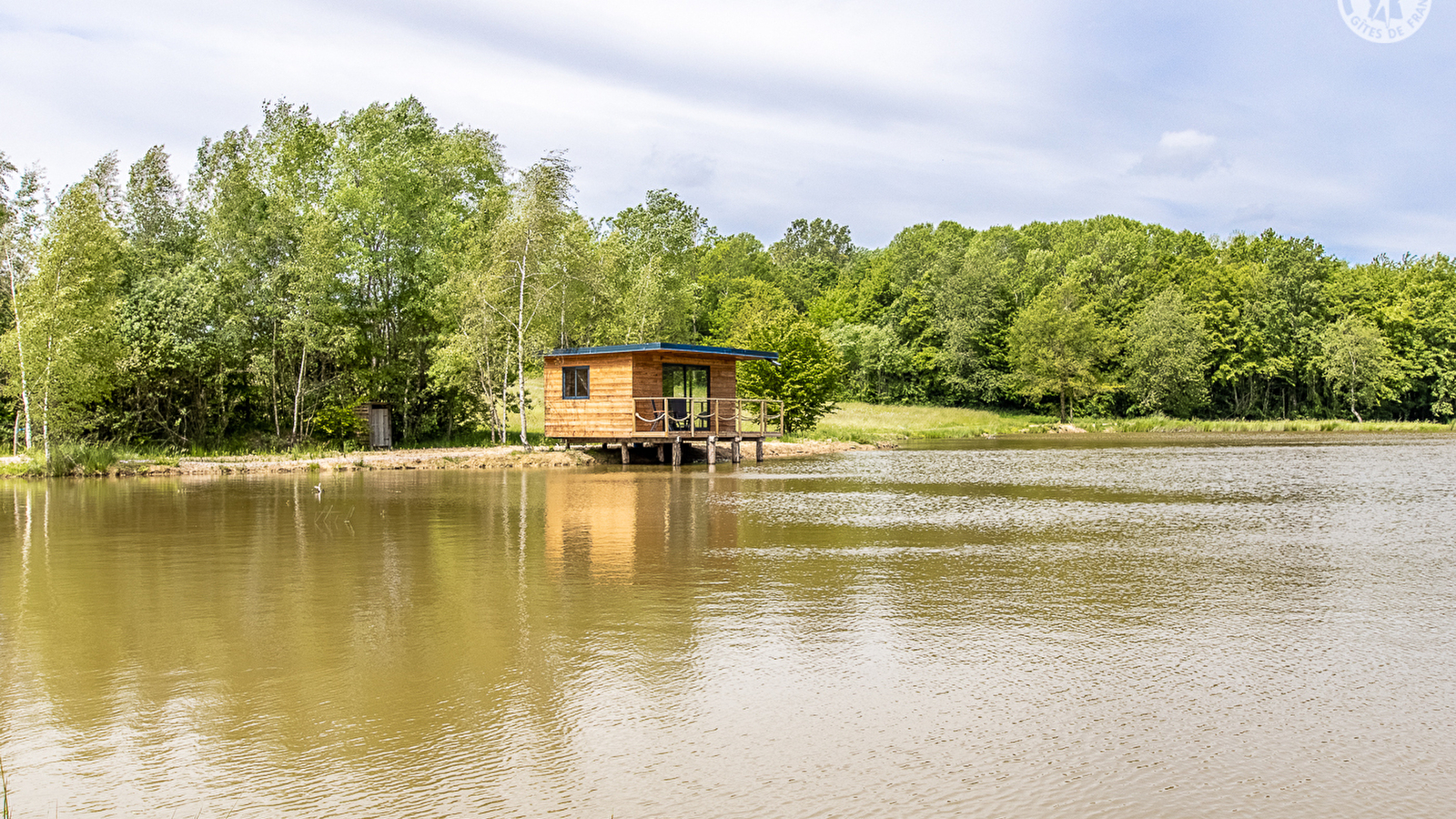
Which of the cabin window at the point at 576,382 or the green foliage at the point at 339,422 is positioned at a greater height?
the cabin window at the point at 576,382

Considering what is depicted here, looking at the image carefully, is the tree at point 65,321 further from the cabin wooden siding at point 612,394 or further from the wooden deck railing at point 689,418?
the wooden deck railing at point 689,418

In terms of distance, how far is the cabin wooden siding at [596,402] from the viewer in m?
30.8

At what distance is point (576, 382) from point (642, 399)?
10.1 ft

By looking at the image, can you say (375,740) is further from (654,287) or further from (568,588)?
(654,287)

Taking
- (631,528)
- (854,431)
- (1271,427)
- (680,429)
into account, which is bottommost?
(631,528)

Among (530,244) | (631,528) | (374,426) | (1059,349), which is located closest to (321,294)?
(374,426)

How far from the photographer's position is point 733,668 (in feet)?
25.0

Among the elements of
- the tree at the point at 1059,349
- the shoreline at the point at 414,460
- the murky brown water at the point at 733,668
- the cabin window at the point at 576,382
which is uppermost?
the tree at the point at 1059,349

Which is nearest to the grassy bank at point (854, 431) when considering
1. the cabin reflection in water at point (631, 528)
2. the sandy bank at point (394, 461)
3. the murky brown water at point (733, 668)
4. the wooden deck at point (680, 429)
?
the sandy bank at point (394, 461)

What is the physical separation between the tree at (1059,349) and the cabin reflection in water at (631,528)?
47.4 m

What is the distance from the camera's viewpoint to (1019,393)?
69.9m

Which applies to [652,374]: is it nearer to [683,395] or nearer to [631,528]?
[683,395]

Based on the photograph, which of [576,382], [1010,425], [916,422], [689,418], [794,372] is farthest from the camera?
[916,422]

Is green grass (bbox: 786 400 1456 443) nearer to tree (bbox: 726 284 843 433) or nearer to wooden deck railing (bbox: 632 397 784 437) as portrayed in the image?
tree (bbox: 726 284 843 433)
